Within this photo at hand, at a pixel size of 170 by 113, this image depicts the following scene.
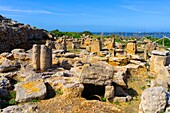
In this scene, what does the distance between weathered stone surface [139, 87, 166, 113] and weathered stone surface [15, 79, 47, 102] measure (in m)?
3.41

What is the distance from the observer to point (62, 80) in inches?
367

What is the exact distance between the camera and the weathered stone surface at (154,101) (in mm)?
6395

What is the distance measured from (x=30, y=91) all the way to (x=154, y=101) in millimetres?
4120

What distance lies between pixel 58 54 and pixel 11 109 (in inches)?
398

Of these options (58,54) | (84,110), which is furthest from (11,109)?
(58,54)

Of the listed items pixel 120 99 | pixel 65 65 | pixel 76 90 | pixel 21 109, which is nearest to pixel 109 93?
pixel 120 99

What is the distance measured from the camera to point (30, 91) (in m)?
7.97

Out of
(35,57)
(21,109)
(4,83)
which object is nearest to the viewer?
(21,109)

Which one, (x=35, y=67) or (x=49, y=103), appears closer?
(x=49, y=103)

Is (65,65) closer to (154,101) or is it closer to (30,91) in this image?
(30,91)

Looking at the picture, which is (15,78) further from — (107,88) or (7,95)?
(107,88)

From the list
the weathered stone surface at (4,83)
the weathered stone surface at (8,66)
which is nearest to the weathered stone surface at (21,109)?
the weathered stone surface at (4,83)

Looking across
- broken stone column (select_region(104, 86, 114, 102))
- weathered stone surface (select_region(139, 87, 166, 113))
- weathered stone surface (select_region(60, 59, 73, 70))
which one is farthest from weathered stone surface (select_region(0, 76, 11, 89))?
weathered stone surface (select_region(139, 87, 166, 113))

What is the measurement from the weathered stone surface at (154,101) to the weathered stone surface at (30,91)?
11.2 ft
